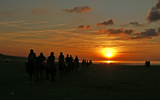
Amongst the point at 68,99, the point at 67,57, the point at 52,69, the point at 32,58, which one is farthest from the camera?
the point at 67,57

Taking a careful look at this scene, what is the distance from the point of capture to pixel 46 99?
10195 mm

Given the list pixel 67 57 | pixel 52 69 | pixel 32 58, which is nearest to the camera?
pixel 32 58

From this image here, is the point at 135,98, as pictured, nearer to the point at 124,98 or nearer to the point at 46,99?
the point at 124,98

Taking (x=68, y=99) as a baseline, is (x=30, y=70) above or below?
above

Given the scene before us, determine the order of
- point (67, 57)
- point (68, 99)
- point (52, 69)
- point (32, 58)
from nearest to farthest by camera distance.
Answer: point (68, 99) < point (32, 58) < point (52, 69) < point (67, 57)

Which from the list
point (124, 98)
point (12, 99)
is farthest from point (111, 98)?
point (12, 99)

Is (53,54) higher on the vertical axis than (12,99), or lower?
higher

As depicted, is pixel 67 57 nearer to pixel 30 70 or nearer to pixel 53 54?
pixel 53 54

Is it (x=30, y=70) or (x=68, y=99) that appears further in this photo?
(x=30, y=70)

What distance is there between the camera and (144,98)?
10.7 meters

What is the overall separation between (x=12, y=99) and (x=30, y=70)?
7449 millimetres

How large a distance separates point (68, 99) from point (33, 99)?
1696mm

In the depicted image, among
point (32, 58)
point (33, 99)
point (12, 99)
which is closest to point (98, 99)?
point (33, 99)

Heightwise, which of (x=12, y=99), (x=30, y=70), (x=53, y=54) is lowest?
(x=12, y=99)
